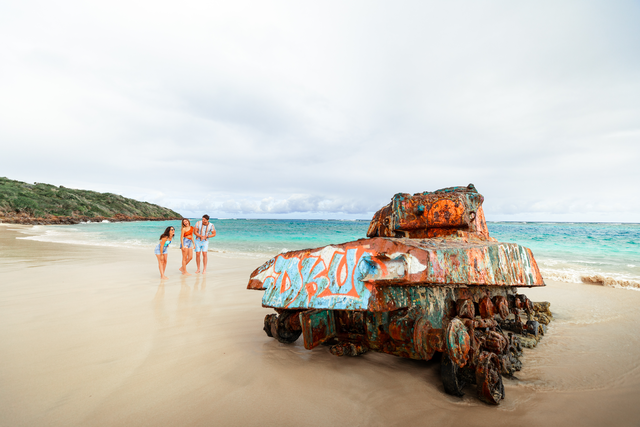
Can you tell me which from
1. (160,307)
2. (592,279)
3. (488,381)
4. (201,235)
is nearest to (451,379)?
(488,381)

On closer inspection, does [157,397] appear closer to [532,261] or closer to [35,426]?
[35,426]

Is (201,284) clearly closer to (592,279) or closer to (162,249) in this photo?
(162,249)

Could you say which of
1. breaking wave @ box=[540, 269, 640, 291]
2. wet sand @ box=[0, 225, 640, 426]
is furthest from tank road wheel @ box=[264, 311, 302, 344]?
breaking wave @ box=[540, 269, 640, 291]

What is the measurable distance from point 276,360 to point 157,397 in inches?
40.8

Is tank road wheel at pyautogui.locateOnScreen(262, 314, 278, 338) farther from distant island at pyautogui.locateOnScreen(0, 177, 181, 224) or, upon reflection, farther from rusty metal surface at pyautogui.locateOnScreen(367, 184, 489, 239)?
distant island at pyautogui.locateOnScreen(0, 177, 181, 224)

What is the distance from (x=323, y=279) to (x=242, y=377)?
108 cm

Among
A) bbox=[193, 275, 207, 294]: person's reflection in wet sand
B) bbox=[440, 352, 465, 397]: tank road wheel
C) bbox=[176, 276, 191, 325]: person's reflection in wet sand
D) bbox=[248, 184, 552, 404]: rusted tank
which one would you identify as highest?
bbox=[248, 184, 552, 404]: rusted tank

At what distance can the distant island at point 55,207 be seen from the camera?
132 ft

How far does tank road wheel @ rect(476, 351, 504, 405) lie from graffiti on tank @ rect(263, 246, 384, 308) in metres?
0.97

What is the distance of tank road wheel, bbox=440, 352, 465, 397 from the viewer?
2.38 m

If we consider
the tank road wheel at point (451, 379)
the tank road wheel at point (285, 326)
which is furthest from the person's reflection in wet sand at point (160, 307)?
the tank road wheel at point (451, 379)

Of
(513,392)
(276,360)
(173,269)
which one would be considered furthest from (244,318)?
(173,269)

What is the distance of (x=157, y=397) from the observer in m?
2.34

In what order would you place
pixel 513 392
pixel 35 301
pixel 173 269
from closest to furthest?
A: pixel 513 392 < pixel 35 301 < pixel 173 269
